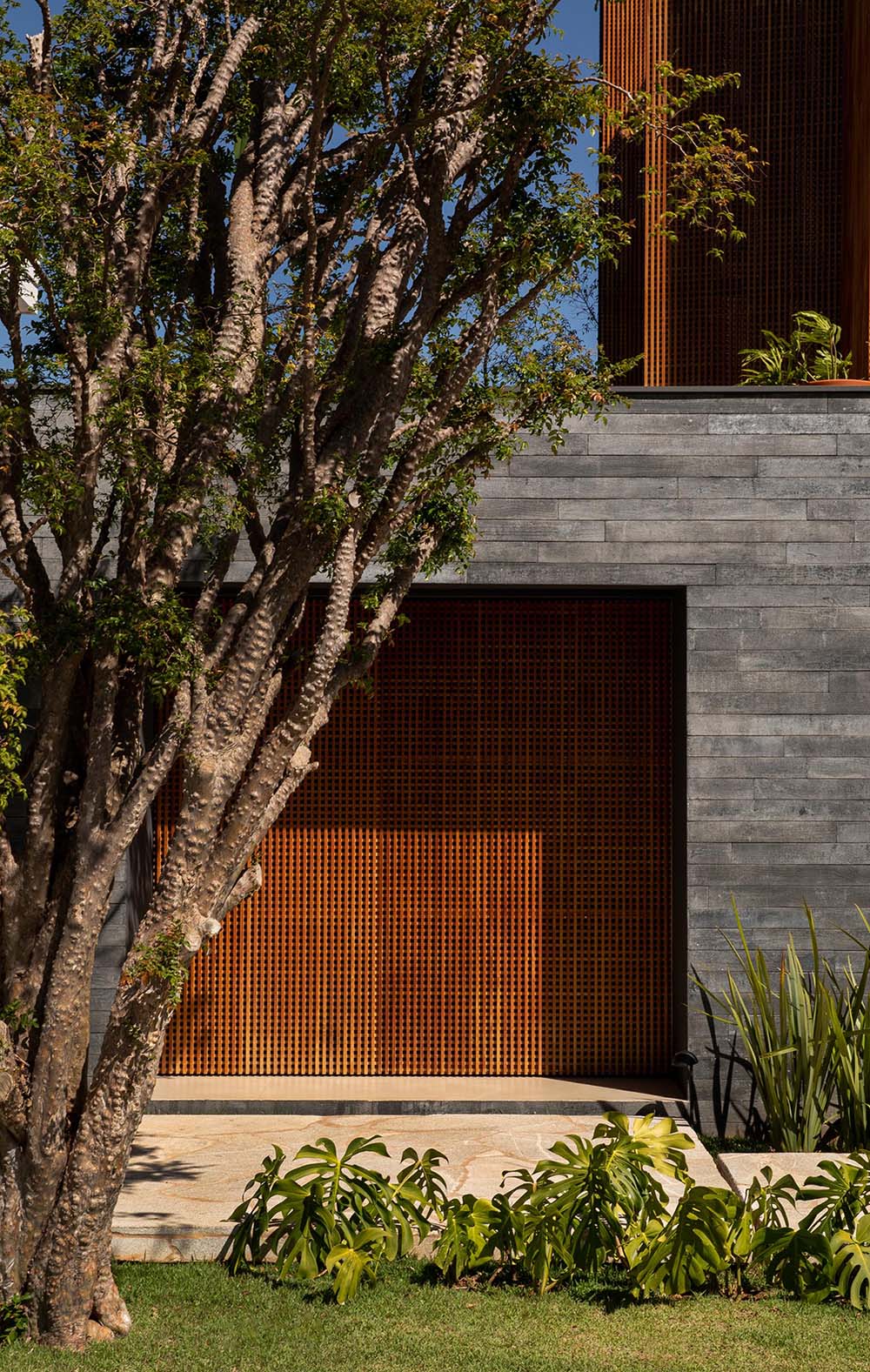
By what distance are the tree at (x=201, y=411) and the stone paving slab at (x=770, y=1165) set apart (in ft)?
9.91

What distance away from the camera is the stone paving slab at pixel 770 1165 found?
6.11 metres

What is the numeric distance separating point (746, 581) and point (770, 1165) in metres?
3.16

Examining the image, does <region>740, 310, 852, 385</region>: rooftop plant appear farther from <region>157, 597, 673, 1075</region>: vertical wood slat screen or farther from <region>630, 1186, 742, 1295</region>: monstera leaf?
<region>630, 1186, 742, 1295</region>: monstera leaf

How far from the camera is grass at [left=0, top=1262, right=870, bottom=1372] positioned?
4.18 meters

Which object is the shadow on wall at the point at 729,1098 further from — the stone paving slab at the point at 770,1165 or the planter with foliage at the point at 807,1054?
the stone paving slab at the point at 770,1165

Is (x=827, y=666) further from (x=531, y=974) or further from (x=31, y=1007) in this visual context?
(x=31, y=1007)

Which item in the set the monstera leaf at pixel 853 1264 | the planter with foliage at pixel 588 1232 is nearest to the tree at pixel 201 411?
the planter with foliage at pixel 588 1232

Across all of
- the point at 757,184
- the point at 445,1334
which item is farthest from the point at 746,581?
the point at 757,184

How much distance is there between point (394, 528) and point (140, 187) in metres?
2.03

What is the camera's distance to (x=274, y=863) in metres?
8.09

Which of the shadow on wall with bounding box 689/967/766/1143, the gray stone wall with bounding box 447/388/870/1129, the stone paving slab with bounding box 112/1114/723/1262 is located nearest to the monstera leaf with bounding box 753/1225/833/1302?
the stone paving slab with bounding box 112/1114/723/1262

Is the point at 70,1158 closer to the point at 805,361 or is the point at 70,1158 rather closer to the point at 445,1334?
the point at 445,1334

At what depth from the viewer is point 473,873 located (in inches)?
318

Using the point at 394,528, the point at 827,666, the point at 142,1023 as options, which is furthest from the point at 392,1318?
the point at 827,666
